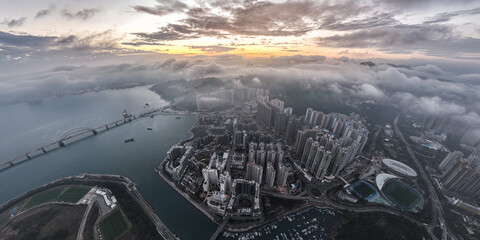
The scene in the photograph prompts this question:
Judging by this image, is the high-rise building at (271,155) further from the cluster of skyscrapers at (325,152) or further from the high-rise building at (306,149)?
the high-rise building at (306,149)

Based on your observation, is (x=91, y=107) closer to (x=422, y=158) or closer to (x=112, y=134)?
(x=112, y=134)

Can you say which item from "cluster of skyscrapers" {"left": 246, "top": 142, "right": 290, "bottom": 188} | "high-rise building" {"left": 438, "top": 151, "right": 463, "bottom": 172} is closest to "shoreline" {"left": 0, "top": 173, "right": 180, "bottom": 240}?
"cluster of skyscrapers" {"left": 246, "top": 142, "right": 290, "bottom": 188}

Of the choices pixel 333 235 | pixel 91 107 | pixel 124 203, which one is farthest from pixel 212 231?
pixel 91 107

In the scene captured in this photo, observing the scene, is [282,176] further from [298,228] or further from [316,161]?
[316,161]

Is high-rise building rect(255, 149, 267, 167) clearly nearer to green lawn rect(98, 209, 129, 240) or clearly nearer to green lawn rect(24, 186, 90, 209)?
green lawn rect(98, 209, 129, 240)

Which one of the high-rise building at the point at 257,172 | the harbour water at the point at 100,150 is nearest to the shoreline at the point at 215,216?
the harbour water at the point at 100,150

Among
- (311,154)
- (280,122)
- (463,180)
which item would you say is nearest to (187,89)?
(280,122)

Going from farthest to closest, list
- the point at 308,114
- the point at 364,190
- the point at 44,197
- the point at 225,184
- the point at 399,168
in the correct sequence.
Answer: the point at 308,114
the point at 399,168
the point at 364,190
the point at 44,197
the point at 225,184
